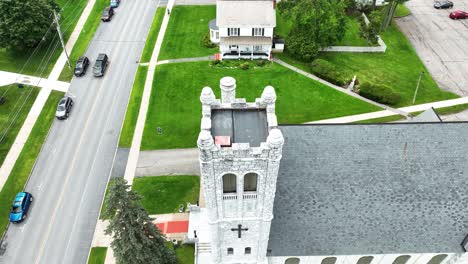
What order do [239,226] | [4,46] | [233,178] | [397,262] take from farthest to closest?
[4,46] < [397,262] < [239,226] < [233,178]

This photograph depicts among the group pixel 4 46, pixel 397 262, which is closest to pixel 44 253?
pixel 397 262

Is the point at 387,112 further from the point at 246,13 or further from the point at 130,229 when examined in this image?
the point at 130,229

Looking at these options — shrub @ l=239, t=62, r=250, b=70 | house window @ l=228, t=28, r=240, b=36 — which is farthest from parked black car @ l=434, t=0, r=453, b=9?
shrub @ l=239, t=62, r=250, b=70

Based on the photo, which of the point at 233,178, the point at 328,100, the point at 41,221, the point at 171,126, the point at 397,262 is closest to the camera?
the point at 233,178

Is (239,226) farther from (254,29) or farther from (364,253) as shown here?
(254,29)

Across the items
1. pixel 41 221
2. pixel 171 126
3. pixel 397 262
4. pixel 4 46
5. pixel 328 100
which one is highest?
pixel 4 46

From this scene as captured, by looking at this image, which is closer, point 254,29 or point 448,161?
point 448,161
